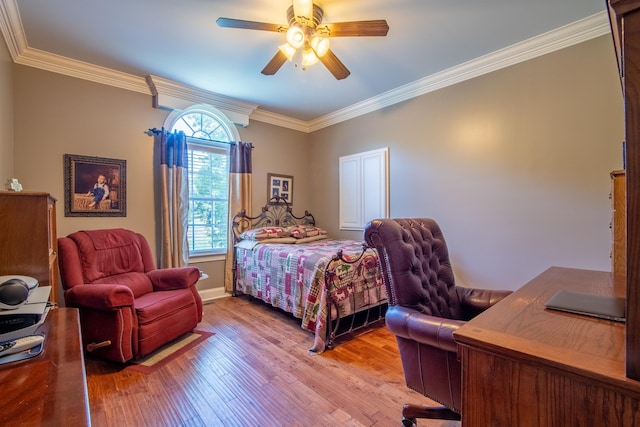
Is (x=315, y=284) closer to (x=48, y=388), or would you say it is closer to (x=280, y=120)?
(x=48, y=388)

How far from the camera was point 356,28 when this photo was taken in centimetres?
203

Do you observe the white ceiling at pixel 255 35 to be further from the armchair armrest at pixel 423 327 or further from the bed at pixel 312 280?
the armchair armrest at pixel 423 327

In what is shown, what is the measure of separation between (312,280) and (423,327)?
1.50m

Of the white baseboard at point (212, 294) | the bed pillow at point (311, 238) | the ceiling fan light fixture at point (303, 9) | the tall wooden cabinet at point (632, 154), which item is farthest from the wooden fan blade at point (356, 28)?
the white baseboard at point (212, 294)

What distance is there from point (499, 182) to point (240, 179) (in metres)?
3.20

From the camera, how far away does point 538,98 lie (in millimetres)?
Answer: 2678

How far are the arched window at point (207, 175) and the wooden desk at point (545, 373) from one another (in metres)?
3.78

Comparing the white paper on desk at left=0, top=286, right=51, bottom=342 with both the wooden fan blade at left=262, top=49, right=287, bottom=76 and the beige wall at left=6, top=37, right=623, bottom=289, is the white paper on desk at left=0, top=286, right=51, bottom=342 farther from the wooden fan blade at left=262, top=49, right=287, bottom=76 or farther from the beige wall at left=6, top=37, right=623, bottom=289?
the wooden fan blade at left=262, top=49, right=287, bottom=76

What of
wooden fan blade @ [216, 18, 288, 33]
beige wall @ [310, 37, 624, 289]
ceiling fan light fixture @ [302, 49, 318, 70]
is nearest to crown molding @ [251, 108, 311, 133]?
beige wall @ [310, 37, 624, 289]

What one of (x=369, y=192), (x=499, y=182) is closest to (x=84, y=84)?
(x=369, y=192)

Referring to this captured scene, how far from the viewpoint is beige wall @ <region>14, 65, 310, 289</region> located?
281 cm

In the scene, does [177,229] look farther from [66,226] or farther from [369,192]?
[369,192]

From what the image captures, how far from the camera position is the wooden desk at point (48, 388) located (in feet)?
2.18

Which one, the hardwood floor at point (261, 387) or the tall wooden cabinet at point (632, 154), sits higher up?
the tall wooden cabinet at point (632, 154)
